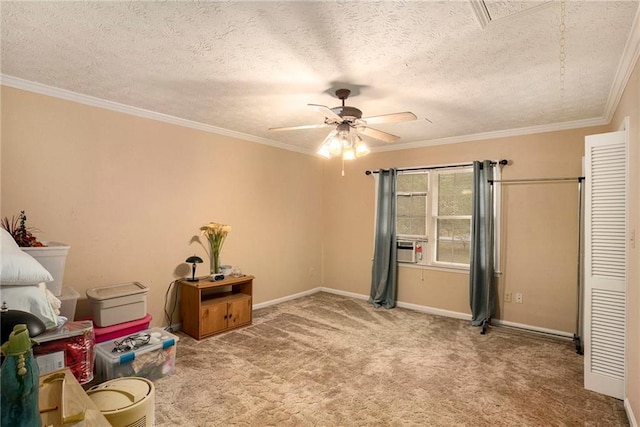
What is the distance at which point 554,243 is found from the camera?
3889mm

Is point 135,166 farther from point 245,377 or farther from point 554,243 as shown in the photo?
point 554,243

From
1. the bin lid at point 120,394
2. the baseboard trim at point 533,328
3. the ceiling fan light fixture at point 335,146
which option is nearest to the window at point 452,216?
the baseboard trim at point 533,328

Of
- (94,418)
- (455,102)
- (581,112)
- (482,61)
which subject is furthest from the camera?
(581,112)

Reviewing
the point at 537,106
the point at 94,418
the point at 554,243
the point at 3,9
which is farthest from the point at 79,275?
the point at 554,243

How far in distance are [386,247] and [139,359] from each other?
3402mm

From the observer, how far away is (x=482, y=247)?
4.18m

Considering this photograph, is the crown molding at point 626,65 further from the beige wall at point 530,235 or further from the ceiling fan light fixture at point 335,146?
the ceiling fan light fixture at point 335,146

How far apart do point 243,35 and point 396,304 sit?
4.15 m

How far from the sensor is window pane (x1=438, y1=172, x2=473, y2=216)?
4.53 metres

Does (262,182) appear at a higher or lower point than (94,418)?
higher

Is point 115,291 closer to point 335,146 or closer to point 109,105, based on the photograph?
point 109,105

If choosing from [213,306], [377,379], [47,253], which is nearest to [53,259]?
[47,253]

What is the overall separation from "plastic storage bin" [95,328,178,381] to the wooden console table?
2.26 feet

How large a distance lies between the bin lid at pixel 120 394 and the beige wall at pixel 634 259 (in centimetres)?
292
